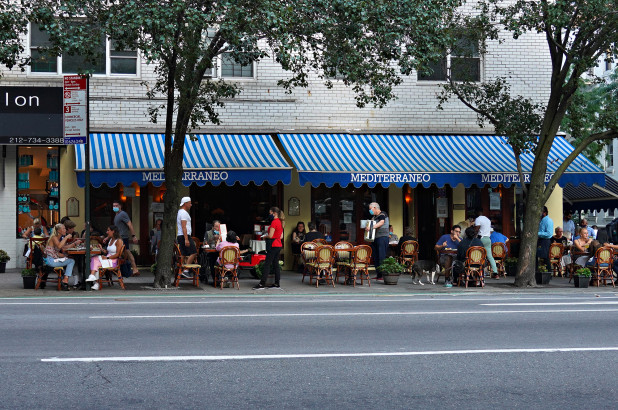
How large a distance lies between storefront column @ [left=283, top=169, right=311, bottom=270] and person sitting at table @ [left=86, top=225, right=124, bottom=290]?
5999 mm

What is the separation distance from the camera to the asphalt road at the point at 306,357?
6.66 meters

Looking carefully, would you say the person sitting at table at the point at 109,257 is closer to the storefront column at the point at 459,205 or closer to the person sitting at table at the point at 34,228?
the person sitting at table at the point at 34,228

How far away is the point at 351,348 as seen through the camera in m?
8.98

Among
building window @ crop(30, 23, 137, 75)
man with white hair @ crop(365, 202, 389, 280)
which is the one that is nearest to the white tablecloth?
man with white hair @ crop(365, 202, 389, 280)

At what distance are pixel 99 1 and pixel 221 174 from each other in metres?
5.96

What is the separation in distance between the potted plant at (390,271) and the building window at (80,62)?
344 inches

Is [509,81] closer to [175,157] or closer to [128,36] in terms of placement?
[175,157]

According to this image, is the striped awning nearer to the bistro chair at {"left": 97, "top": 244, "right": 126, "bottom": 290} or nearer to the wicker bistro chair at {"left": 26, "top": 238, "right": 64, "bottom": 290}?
the bistro chair at {"left": 97, "top": 244, "right": 126, "bottom": 290}

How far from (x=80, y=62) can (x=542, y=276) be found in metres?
13.2

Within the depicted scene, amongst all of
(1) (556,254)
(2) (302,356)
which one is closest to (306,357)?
(2) (302,356)

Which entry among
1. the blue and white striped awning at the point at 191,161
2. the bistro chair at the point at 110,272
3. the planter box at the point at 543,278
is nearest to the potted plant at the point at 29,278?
the bistro chair at the point at 110,272

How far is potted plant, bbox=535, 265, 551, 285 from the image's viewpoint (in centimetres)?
1939

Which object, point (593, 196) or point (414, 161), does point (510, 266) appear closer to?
point (414, 161)

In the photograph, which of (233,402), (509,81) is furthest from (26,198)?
(233,402)
